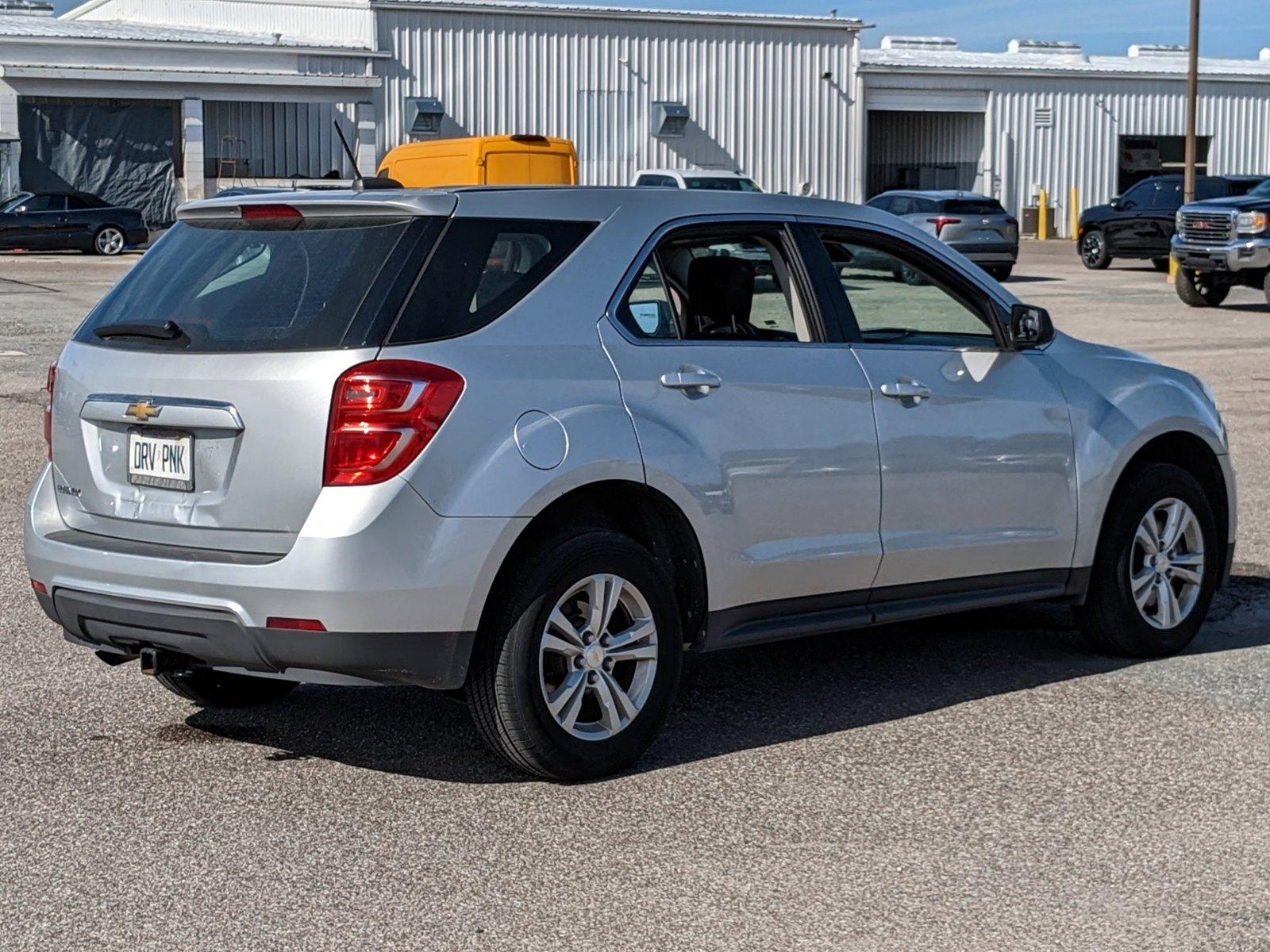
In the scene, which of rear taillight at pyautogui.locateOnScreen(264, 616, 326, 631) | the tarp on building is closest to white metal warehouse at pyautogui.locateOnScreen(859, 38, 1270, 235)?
the tarp on building

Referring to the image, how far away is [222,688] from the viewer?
629 cm

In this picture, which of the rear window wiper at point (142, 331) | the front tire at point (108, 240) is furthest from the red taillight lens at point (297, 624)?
the front tire at point (108, 240)

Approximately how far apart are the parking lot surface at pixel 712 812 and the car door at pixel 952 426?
47cm

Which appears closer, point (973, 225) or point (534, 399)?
point (534, 399)

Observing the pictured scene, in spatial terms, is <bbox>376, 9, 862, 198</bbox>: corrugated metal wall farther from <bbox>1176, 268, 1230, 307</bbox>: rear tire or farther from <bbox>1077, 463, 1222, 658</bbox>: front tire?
<bbox>1077, 463, 1222, 658</bbox>: front tire

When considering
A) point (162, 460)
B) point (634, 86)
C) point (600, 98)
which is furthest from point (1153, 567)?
point (634, 86)

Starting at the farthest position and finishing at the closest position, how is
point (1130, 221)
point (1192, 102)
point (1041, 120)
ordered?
point (1041, 120) → point (1130, 221) → point (1192, 102)

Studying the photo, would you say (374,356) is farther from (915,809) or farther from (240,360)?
(915,809)

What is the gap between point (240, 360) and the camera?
5.18 metres

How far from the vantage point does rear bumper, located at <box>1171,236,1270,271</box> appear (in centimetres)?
2530

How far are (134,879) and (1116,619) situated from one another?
3708mm

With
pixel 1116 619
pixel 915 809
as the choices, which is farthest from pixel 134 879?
pixel 1116 619

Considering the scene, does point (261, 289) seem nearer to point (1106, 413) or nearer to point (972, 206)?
point (1106, 413)

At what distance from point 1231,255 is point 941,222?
8.33 metres
